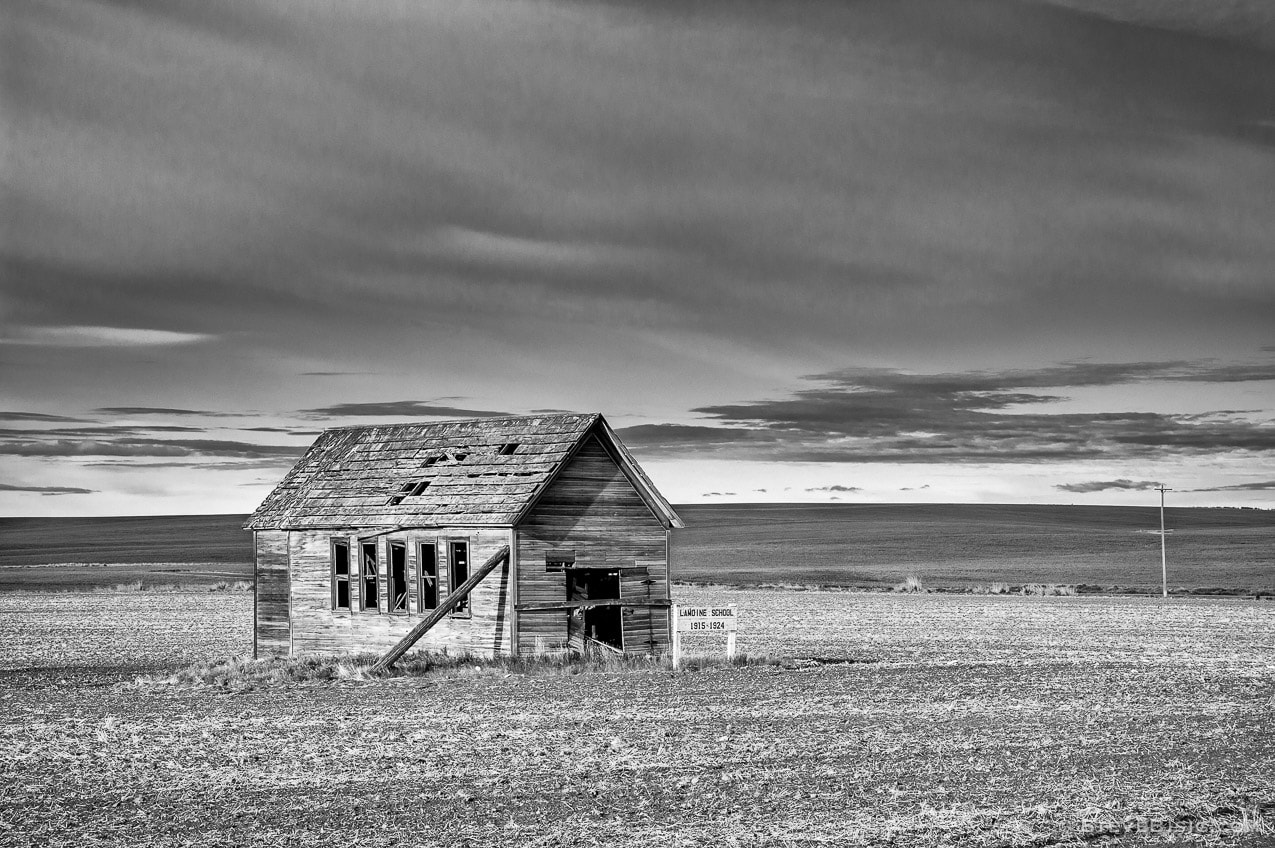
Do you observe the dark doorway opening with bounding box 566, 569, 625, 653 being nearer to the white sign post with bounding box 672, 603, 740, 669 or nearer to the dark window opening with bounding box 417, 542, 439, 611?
the white sign post with bounding box 672, 603, 740, 669

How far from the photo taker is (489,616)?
26.8m

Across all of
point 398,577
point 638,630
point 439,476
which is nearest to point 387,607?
point 398,577

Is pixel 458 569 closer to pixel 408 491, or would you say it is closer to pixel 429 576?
pixel 429 576

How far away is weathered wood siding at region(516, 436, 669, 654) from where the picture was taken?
87.9 feet

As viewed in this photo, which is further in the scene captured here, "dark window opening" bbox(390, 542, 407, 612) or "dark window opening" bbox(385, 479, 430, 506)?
"dark window opening" bbox(385, 479, 430, 506)

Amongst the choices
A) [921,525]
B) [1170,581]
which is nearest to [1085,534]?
[921,525]

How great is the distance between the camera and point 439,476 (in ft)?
95.3

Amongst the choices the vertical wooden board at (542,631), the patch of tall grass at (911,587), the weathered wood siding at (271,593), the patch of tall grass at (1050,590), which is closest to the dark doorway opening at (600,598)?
the vertical wooden board at (542,631)

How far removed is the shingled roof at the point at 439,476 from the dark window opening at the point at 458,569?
603 millimetres

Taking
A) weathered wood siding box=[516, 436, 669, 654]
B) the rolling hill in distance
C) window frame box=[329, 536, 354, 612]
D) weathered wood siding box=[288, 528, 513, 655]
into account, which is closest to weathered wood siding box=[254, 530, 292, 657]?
weathered wood siding box=[288, 528, 513, 655]

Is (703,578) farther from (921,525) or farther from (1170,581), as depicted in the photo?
(921,525)

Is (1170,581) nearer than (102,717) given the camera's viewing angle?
No

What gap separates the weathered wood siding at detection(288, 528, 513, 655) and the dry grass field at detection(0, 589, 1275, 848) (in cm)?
162

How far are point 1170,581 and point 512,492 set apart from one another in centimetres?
5363
